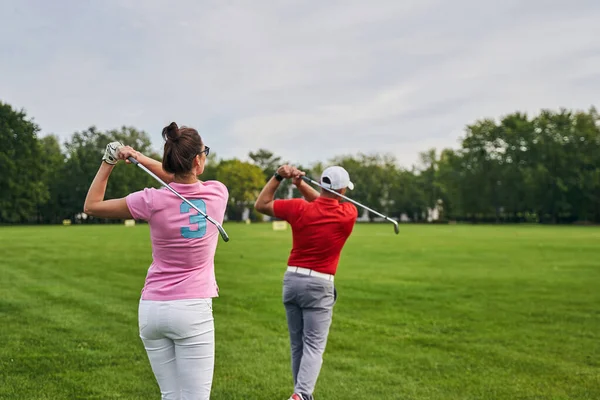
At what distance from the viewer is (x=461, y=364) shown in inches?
317

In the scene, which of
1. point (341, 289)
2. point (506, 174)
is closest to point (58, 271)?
point (341, 289)

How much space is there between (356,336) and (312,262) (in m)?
4.64

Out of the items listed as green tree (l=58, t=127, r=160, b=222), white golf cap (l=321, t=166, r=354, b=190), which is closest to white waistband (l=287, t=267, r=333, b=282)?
white golf cap (l=321, t=166, r=354, b=190)

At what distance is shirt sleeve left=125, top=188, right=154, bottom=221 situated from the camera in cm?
356

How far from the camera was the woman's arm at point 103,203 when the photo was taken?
3.58 meters

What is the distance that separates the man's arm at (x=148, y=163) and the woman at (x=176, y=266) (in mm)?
26

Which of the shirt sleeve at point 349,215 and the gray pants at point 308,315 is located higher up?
the shirt sleeve at point 349,215

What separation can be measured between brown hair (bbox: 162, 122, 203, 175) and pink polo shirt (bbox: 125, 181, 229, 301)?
4.9 inches

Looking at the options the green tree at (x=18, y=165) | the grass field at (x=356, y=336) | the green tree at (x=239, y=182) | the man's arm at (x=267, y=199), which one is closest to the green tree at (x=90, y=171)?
the green tree at (x=18, y=165)

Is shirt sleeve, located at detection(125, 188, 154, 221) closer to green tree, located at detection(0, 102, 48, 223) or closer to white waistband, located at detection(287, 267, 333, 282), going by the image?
white waistband, located at detection(287, 267, 333, 282)

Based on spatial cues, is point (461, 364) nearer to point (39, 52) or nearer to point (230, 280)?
point (230, 280)

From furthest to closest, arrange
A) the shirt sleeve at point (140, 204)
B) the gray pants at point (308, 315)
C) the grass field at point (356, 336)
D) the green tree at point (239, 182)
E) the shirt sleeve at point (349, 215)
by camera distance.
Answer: the green tree at point (239, 182) < the grass field at point (356, 336) < the shirt sleeve at point (349, 215) < the gray pants at point (308, 315) < the shirt sleeve at point (140, 204)

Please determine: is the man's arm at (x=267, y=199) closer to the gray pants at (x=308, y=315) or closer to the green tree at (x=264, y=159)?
the gray pants at (x=308, y=315)

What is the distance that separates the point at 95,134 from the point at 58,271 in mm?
95241
